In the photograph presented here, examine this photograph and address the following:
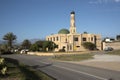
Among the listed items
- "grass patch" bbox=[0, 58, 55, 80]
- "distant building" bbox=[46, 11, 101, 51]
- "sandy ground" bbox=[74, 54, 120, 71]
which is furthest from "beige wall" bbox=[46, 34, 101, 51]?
"grass patch" bbox=[0, 58, 55, 80]

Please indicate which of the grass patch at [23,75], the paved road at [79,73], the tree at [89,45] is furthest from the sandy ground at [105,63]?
the tree at [89,45]

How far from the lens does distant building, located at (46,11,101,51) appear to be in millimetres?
106562

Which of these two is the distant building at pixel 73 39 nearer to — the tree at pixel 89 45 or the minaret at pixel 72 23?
the minaret at pixel 72 23

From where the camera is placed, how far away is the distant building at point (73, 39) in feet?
350

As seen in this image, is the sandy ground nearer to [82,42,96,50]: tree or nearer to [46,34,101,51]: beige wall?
[82,42,96,50]: tree

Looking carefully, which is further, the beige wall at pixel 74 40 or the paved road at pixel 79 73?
the beige wall at pixel 74 40

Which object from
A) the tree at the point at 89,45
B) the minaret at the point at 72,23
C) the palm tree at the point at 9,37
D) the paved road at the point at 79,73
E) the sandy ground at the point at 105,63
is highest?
the minaret at the point at 72,23

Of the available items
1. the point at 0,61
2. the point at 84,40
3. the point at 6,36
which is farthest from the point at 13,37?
the point at 0,61

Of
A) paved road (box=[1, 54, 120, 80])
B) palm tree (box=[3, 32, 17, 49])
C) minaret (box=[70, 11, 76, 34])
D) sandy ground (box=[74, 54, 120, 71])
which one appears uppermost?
minaret (box=[70, 11, 76, 34])

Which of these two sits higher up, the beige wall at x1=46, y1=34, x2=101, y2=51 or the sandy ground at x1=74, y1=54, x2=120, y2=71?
the beige wall at x1=46, y1=34, x2=101, y2=51

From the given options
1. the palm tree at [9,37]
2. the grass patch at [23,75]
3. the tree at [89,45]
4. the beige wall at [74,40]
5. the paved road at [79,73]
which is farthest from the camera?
the palm tree at [9,37]

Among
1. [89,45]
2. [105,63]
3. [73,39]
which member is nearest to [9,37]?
[73,39]

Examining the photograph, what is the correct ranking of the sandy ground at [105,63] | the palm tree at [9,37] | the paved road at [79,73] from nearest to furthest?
1. the paved road at [79,73]
2. the sandy ground at [105,63]
3. the palm tree at [9,37]

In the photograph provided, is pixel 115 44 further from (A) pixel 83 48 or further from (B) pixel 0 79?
(B) pixel 0 79
